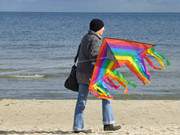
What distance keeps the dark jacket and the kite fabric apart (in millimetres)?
121

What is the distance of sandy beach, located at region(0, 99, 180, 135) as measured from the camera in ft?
37.6

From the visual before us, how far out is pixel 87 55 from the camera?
874 cm

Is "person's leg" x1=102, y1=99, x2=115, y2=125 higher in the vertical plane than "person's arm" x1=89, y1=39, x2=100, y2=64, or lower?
lower

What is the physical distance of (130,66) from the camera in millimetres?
8906

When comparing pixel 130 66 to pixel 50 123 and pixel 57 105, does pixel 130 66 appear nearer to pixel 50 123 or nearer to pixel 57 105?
pixel 50 123

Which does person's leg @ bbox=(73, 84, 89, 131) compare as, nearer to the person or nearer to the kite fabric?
the person

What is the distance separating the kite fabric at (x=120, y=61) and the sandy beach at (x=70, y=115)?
1.82 meters

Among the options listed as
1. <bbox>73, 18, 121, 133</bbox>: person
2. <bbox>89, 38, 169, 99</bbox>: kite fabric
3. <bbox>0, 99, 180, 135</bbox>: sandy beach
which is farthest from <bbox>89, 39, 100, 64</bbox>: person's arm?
<bbox>0, 99, 180, 135</bbox>: sandy beach

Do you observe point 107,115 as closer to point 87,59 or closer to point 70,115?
point 87,59

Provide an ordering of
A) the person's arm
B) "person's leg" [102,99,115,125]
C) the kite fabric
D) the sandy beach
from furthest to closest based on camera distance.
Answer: the sandy beach, "person's leg" [102,99,115,125], the kite fabric, the person's arm

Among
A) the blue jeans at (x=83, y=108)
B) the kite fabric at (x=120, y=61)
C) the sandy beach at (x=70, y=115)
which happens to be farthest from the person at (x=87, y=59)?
the sandy beach at (x=70, y=115)

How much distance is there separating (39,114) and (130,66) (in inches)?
172

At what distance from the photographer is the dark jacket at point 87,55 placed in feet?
28.4

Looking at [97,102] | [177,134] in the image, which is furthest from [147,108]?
[177,134]
